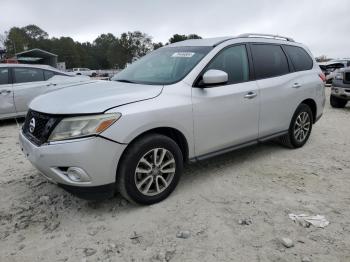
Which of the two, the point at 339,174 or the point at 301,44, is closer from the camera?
the point at 339,174

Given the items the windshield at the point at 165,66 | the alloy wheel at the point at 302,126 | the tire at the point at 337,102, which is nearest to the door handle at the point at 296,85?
the alloy wheel at the point at 302,126

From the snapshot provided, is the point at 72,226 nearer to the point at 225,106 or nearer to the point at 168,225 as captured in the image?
the point at 168,225

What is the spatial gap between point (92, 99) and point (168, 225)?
1.37 m

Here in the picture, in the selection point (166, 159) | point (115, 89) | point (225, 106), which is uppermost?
point (115, 89)

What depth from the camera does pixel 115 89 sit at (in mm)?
3797

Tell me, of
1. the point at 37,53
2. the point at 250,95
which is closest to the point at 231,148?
the point at 250,95

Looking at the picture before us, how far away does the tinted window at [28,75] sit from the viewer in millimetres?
8375

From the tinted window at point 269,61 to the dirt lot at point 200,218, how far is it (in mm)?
1240

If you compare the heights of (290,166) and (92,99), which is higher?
(92,99)

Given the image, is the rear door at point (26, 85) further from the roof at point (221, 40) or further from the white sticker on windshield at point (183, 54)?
the white sticker on windshield at point (183, 54)

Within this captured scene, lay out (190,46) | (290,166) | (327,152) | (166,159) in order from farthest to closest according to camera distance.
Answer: (327,152) → (290,166) → (190,46) → (166,159)

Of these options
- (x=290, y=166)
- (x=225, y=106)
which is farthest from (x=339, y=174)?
(x=225, y=106)

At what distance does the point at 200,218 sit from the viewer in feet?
11.2

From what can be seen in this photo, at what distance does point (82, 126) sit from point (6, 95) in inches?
228
